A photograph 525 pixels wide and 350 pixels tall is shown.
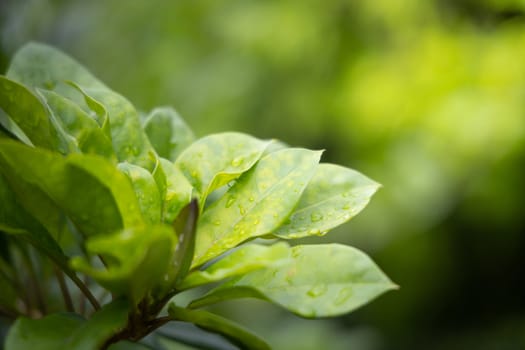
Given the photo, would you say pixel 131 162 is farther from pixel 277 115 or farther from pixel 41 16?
pixel 277 115

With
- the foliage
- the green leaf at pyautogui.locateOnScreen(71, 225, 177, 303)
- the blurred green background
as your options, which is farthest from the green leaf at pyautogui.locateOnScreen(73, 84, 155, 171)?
the blurred green background

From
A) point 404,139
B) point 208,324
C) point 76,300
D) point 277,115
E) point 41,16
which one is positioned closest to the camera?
point 208,324

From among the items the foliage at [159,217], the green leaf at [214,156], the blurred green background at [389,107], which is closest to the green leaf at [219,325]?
the foliage at [159,217]

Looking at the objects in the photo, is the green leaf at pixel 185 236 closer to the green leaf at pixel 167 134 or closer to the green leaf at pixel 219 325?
the green leaf at pixel 219 325

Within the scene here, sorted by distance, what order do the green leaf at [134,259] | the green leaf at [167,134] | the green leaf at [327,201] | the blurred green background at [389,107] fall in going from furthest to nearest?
the blurred green background at [389,107]
the green leaf at [167,134]
the green leaf at [327,201]
the green leaf at [134,259]

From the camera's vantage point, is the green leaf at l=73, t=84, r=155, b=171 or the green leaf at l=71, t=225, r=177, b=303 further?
the green leaf at l=73, t=84, r=155, b=171

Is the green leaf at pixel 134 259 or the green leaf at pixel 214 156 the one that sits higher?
the green leaf at pixel 214 156

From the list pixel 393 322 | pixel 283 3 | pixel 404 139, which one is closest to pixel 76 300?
pixel 404 139

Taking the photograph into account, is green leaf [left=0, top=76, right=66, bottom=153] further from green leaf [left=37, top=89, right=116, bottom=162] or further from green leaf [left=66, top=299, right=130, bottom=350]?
green leaf [left=66, top=299, right=130, bottom=350]
